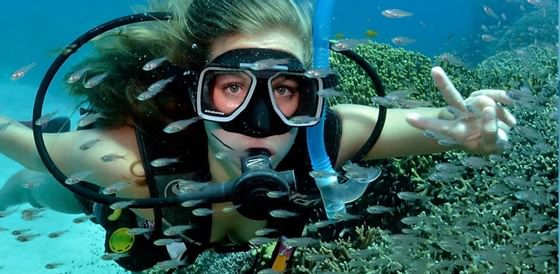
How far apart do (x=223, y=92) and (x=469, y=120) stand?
1.21 metres

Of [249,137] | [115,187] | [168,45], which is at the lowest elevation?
[115,187]

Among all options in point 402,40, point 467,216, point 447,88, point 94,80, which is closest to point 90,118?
point 94,80

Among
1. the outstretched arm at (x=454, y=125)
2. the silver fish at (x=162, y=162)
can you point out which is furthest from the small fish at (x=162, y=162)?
the outstretched arm at (x=454, y=125)

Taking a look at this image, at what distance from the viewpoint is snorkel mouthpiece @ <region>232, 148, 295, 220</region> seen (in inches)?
112

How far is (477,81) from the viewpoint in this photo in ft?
24.3

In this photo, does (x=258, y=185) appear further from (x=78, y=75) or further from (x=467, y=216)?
(x=467, y=216)

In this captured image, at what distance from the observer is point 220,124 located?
3.02m

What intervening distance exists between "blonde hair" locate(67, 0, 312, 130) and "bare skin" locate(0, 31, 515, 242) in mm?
72

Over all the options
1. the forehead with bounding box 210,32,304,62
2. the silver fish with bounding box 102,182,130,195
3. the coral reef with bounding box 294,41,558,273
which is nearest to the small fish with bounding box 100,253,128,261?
the silver fish with bounding box 102,182,130,195

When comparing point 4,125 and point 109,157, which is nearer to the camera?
point 109,157

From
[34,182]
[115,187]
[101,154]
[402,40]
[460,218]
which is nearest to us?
[115,187]

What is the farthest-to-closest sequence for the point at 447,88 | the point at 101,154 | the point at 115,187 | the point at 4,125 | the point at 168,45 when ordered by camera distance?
Result: the point at 4,125, the point at 168,45, the point at 101,154, the point at 115,187, the point at 447,88

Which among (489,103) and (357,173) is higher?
(489,103)

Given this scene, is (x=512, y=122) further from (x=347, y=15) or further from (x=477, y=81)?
(x=347, y=15)
